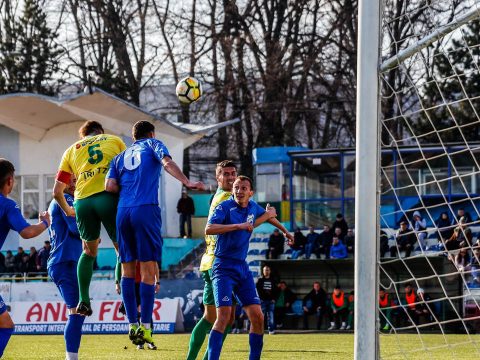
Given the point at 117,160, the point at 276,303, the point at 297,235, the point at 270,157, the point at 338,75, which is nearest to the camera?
the point at 117,160

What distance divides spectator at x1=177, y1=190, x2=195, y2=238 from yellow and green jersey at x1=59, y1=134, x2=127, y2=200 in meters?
22.1

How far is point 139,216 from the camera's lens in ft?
30.4

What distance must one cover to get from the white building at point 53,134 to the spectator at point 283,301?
8.57 m

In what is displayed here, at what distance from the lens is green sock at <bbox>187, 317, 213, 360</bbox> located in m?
9.77

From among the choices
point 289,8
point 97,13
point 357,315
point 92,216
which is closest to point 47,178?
point 97,13

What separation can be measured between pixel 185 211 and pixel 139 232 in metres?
22.8

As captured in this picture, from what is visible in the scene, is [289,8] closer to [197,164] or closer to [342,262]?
[197,164]

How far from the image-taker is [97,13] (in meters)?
37.8

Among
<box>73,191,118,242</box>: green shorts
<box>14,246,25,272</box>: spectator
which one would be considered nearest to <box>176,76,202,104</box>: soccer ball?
<box>73,191,118,242</box>: green shorts

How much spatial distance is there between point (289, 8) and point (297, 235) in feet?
41.1

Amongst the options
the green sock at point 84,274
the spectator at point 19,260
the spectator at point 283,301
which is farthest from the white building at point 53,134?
the green sock at point 84,274

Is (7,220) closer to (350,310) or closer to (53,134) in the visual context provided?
(350,310)

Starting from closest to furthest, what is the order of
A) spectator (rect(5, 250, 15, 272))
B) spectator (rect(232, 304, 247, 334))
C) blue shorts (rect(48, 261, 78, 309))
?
blue shorts (rect(48, 261, 78, 309)), spectator (rect(232, 304, 247, 334)), spectator (rect(5, 250, 15, 272))

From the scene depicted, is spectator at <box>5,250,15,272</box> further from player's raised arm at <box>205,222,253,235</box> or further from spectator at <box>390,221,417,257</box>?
player's raised arm at <box>205,222,253,235</box>
